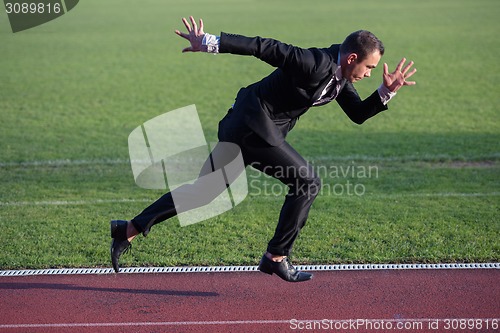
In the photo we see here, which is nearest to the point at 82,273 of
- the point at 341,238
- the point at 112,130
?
the point at 341,238

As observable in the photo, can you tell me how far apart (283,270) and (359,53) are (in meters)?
1.93

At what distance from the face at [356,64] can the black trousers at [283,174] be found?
70 centimetres

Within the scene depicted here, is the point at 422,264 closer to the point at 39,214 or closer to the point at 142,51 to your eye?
the point at 39,214

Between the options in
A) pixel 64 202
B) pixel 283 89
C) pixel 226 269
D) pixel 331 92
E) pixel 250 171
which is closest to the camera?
pixel 283 89

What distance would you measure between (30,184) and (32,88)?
8.12 meters

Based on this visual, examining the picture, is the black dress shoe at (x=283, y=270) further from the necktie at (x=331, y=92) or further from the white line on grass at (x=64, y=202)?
the white line on grass at (x=64, y=202)

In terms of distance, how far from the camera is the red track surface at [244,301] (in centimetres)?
570

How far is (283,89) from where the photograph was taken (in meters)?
5.87

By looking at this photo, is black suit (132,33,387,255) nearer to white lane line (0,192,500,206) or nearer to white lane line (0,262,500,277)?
white lane line (0,262,500,277)

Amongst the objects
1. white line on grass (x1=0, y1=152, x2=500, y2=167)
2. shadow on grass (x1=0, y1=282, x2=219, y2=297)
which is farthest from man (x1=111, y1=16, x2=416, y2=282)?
white line on grass (x1=0, y1=152, x2=500, y2=167)

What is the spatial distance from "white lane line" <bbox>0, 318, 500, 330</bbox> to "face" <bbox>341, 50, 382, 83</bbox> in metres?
1.98

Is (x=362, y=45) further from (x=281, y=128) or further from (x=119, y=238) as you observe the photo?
(x=119, y=238)

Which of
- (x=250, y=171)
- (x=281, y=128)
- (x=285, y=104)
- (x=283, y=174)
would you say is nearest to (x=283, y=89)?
(x=285, y=104)

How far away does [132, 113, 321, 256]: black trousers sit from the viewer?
596cm
